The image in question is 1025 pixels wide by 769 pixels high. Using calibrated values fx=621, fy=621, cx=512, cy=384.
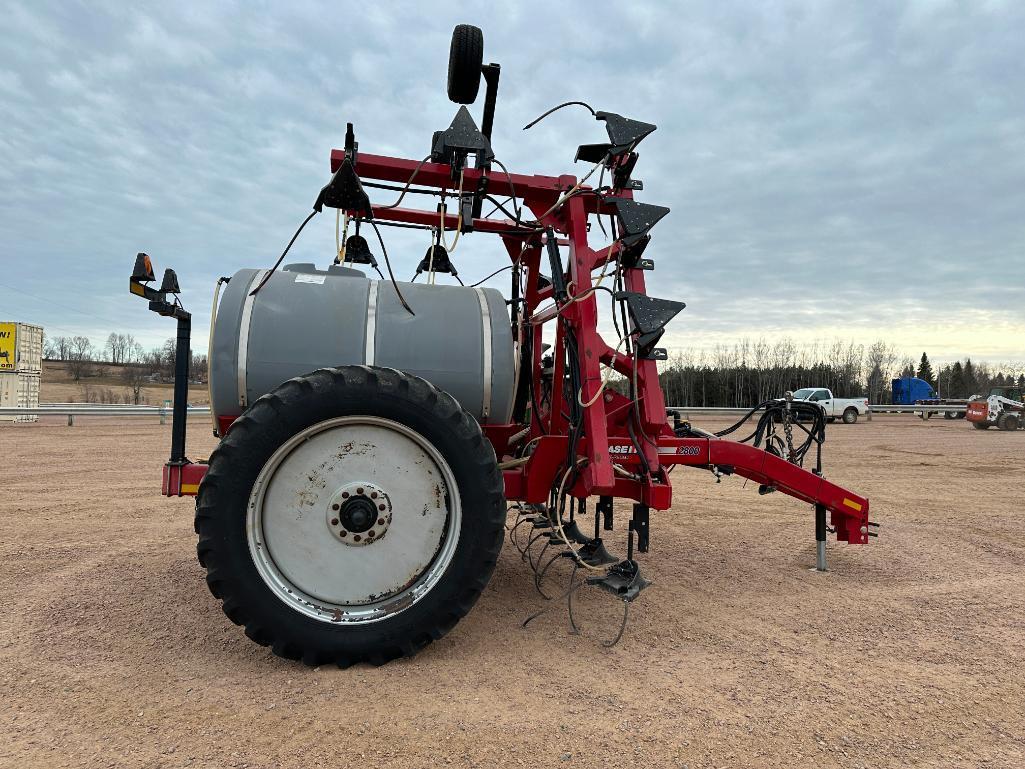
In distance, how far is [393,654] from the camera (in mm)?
2967

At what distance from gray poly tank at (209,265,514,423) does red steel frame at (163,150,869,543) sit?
0.27m

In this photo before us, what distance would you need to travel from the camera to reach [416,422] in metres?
3.07

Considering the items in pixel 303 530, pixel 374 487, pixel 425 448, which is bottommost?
pixel 303 530

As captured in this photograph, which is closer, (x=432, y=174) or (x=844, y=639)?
(x=844, y=639)

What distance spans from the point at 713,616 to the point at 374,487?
225 cm

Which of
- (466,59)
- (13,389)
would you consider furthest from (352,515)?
(13,389)

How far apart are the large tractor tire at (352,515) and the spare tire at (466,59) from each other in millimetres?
1906

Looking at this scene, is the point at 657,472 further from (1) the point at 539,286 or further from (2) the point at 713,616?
(1) the point at 539,286

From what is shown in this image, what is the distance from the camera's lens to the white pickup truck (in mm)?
27619

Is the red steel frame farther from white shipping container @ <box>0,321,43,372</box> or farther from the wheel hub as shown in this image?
white shipping container @ <box>0,321,43,372</box>

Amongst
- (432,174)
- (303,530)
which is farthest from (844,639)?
(432,174)

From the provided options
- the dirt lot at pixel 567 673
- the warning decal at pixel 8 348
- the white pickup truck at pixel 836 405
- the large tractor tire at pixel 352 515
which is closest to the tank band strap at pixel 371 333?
the large tractor tire at pixel 352 515

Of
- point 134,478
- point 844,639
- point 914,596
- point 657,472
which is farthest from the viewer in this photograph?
point 134,478

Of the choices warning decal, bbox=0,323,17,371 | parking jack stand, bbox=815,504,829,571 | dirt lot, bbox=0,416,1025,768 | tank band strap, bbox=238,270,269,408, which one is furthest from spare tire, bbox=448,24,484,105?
warning decal, bbox=0,323,17,371
